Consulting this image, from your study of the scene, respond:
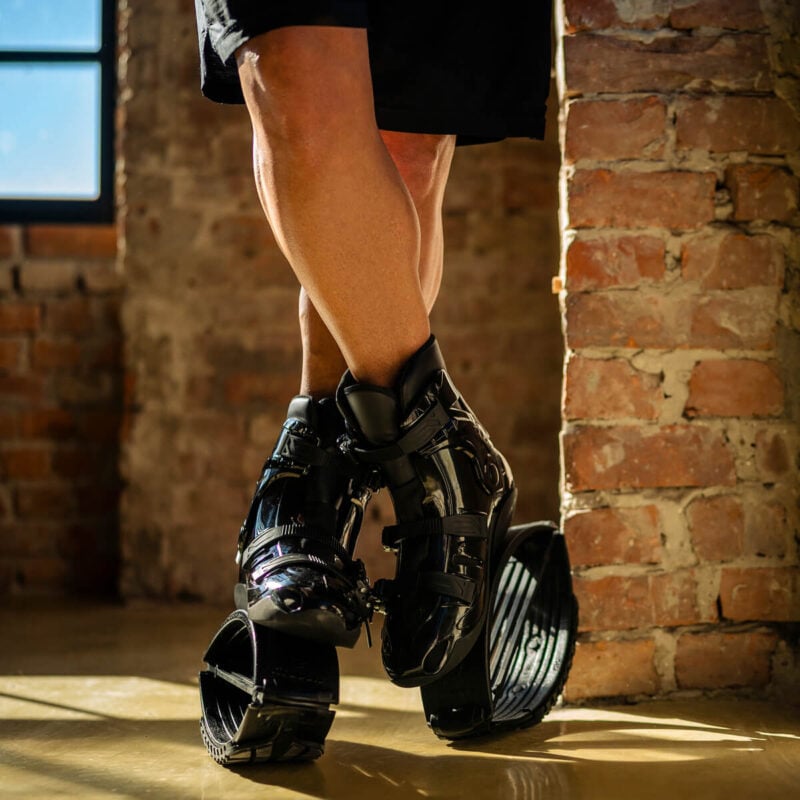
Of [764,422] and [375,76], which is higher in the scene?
[375,76]

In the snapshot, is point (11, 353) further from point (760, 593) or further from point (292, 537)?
point (760, 593)

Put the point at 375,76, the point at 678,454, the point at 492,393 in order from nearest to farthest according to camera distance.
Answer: the point at 375,76 < the point at 678,454 < the point at 492,393

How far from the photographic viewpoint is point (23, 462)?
108 inches

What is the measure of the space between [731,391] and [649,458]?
151mm

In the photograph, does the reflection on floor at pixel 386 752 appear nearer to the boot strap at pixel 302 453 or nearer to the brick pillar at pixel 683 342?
the brick pillar at pixel 683 342

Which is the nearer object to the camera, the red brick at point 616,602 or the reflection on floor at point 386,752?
the reflection on floor at point 386,752

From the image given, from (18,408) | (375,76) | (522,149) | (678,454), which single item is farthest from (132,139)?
(678,454)

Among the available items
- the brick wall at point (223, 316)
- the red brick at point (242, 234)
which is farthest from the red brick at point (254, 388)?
the red brick at point (242, 234)

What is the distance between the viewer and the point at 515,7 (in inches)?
48.3

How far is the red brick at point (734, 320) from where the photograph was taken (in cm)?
139

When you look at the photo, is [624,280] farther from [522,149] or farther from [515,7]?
[522,149]

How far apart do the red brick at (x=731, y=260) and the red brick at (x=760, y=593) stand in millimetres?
407

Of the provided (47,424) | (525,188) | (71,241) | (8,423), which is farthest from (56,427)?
(525,188)

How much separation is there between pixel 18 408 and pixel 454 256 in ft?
4.21
